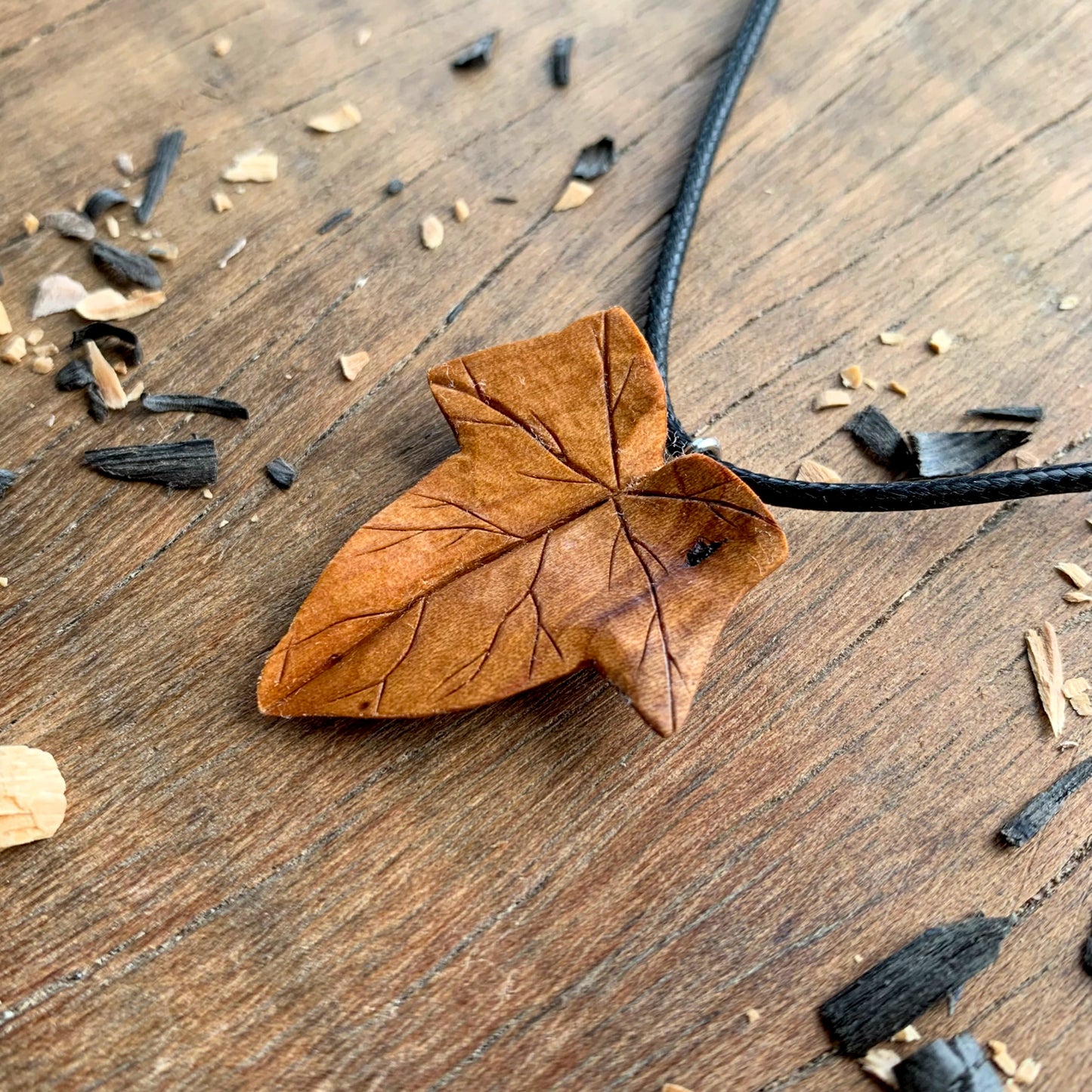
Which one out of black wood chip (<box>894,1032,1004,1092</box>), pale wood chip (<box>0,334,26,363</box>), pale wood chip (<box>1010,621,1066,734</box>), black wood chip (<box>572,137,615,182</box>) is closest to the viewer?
black wood chip (<box>894,1032,1004,1092</box>)

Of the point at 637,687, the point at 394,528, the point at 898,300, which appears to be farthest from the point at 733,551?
the point at 898,300

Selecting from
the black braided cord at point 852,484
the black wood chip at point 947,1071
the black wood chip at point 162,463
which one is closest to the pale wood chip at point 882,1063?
the black wood chip at point 947,1071

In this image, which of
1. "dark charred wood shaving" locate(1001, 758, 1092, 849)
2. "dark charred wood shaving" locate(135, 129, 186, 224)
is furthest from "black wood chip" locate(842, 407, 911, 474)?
"dark charred wood shaving" locate(135, 129, 186, 224)

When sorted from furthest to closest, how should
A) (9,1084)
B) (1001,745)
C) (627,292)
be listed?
(627,292), (1001,745), (9,1084)

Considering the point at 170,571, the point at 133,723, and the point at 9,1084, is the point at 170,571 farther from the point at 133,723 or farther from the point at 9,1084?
the point at 9,1084

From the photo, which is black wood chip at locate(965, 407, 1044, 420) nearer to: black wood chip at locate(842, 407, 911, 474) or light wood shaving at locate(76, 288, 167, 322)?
black wood chip at locate(842, 407, 911, 474)

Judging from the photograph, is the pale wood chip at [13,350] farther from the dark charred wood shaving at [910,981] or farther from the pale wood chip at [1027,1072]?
the pale wood chip at [1027,1072]
